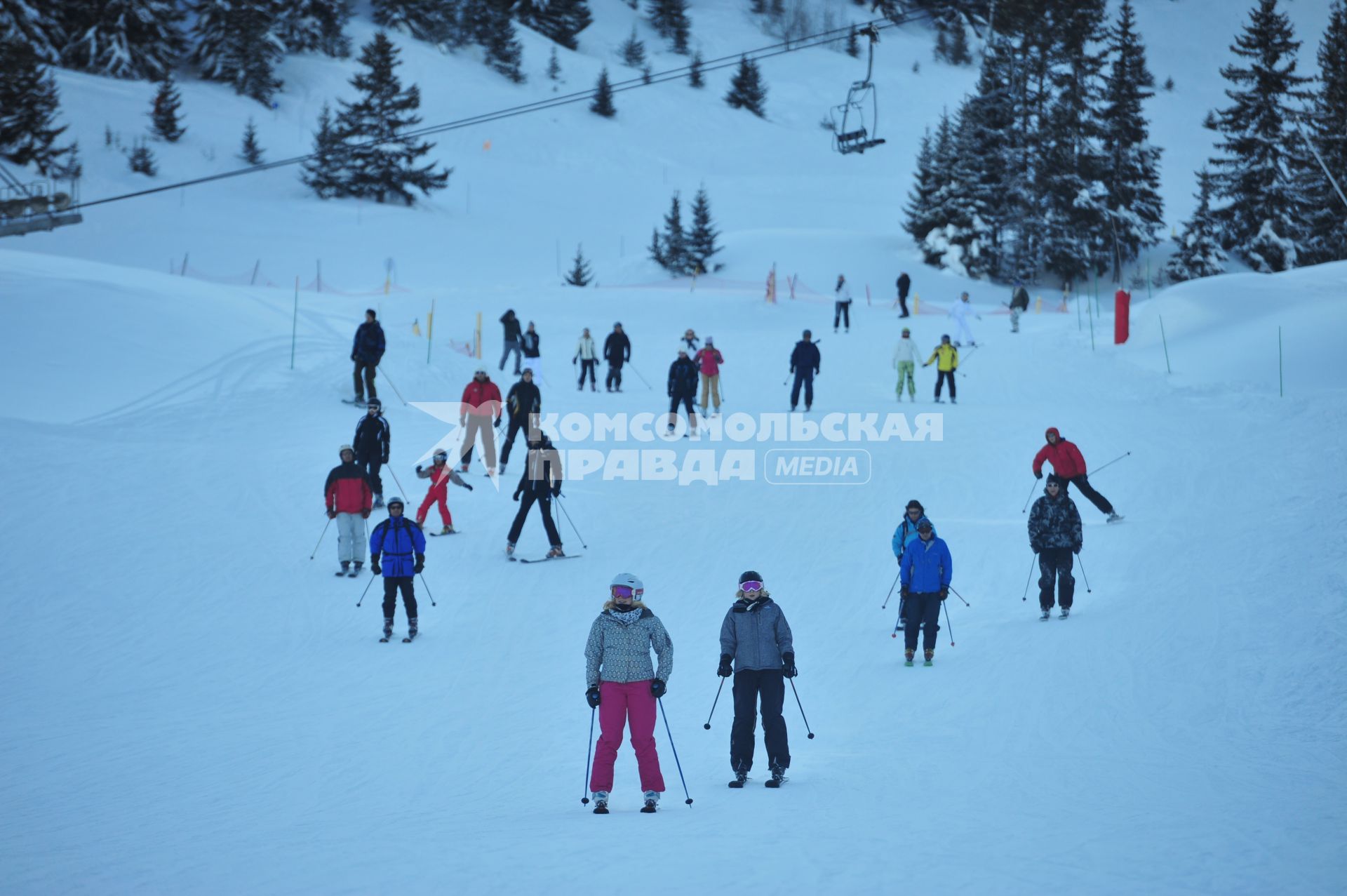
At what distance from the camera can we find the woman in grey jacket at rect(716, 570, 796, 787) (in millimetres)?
7297

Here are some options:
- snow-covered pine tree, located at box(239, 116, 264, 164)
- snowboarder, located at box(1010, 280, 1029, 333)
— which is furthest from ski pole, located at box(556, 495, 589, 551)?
snow-covered pine tree, located at box(239, 116, 264, 164)

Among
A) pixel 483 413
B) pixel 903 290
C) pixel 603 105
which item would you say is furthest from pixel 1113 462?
pixel 603 105

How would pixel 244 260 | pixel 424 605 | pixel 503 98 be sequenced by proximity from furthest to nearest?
pixel 503 98
pixel 244 260
pixel 424 605

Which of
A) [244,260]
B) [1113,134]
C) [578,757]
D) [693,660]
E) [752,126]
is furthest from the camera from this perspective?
[752,126]

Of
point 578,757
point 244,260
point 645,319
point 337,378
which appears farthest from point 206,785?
point 244,260

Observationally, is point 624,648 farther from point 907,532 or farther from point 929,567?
point 907,532

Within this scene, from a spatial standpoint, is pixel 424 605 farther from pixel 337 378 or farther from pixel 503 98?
pixel 503 98

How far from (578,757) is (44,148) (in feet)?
152

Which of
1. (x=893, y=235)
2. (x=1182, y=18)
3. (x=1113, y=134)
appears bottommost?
(x=893, y=235)

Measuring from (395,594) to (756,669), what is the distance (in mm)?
4894

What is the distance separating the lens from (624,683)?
22.4 feet

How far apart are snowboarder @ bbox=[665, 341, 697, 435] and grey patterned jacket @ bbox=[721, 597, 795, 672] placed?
1186 cm

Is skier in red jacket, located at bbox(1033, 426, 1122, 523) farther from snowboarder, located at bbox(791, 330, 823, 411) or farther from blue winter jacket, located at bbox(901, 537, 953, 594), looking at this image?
snowboarder, located at bbox(791, 330, 823, 411)

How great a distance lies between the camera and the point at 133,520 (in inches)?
551
